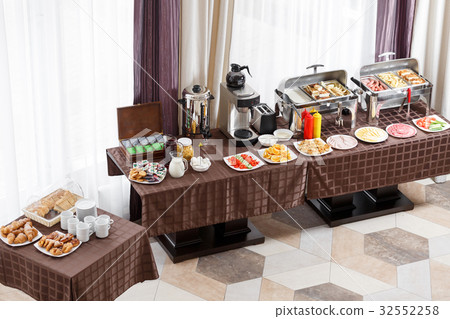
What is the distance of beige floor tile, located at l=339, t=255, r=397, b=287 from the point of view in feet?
14.7

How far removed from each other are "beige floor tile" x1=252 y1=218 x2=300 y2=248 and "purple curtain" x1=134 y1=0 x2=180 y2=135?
1071 mm

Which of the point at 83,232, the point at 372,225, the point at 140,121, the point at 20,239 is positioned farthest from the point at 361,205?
the point at 20,239

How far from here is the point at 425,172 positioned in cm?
501

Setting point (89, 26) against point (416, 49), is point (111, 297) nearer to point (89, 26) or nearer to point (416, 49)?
point (89, 26)

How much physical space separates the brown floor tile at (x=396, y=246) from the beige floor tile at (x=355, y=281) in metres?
0.27

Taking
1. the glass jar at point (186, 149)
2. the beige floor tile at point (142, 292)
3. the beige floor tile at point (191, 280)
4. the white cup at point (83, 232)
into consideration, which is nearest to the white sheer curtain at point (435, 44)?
the glass jar at point (186, 149)

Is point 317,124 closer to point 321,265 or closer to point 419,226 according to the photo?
point 321,265

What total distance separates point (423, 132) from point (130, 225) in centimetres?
237

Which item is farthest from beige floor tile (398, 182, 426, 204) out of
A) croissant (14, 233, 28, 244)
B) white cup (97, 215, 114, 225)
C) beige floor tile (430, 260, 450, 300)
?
croissant (14, 233, 28, 244)

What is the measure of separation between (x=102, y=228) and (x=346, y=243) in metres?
1.97

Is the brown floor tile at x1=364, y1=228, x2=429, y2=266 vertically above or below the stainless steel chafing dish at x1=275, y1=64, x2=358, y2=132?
below

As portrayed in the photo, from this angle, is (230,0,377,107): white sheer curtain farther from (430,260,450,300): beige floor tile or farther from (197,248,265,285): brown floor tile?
(430,260,450,300): beige floor tile

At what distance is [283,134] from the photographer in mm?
4805

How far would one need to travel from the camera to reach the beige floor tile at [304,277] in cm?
443
